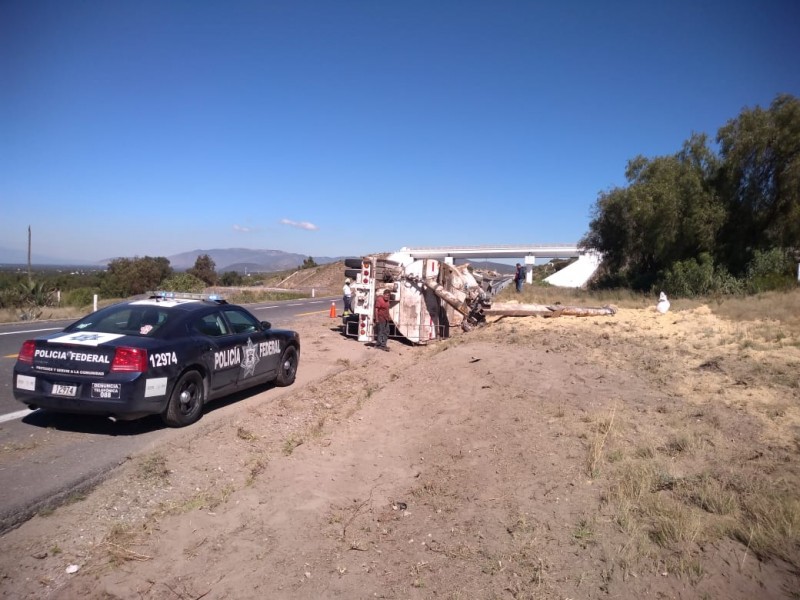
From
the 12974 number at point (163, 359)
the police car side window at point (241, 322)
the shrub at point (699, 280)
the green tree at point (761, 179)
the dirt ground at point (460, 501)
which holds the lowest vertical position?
the dirt ground at point (460, 501)

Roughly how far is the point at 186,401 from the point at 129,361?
100 cm

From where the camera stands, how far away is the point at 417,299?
15883mm

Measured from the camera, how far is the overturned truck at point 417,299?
15.4 m

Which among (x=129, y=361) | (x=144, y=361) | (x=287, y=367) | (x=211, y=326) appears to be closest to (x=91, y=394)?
(x=129, y=361)

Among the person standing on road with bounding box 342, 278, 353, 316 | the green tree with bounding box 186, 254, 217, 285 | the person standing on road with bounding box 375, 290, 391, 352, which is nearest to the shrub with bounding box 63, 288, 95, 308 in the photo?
the person standing on road with bounding box 342, 278, 353, 316

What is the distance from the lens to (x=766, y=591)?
3365mm

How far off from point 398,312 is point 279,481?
10.7 m

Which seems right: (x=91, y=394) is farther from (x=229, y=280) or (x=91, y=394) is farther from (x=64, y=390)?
(x=229, y=280)

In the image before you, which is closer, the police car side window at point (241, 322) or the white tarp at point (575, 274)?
the police car side window at point (241, 322)

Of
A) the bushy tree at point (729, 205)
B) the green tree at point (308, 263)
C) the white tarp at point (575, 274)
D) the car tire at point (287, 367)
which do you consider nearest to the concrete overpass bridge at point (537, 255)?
the white tarp at point (575, 274)

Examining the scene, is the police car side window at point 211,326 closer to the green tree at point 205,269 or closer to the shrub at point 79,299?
the shrub at point 79,299

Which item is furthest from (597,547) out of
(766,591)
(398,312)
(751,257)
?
(751,257)

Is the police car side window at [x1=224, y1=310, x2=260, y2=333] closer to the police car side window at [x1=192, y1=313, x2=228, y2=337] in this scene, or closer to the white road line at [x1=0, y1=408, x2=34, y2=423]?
the police car side window at [x1=192, y1=313, x2=228, y2=337]

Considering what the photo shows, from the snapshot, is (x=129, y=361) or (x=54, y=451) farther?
(x=129, y=361)
